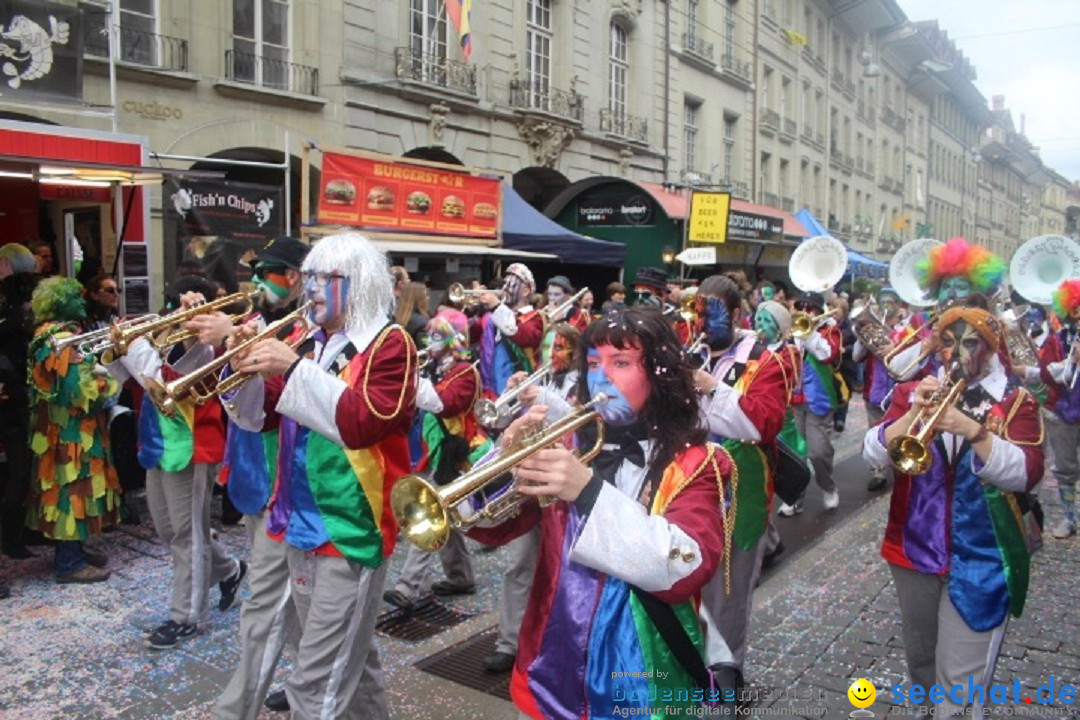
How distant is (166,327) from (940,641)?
12.5 feet

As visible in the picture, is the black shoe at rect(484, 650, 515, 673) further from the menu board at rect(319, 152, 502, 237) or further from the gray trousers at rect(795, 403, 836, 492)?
the menu board at rect(319, 152, 502, 237)

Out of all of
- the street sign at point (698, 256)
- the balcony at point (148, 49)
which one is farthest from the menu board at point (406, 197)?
the street sign at point (698, 256)

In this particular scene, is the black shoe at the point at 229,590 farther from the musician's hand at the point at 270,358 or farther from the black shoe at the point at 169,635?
the musician's hand at the point at 270,358

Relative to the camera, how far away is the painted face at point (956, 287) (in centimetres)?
574

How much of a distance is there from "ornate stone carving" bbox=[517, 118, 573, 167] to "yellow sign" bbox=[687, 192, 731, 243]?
12.0 ft

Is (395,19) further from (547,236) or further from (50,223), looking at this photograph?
(50,223)

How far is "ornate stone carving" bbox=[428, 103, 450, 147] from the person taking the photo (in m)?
15.3

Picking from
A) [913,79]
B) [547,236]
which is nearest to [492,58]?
[547,236]

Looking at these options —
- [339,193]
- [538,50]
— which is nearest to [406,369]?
[339,193]

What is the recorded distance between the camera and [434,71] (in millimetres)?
15375

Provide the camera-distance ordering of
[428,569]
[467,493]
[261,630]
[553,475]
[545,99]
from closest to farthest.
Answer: [553,475] < [467,493] < [261,630] < [428,569] < [545,99]

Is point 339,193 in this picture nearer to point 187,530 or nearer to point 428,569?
point 428,569

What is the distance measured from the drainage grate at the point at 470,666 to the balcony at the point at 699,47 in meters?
20.7

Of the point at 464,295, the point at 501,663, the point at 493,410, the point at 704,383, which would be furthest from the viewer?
the point at 464,295
